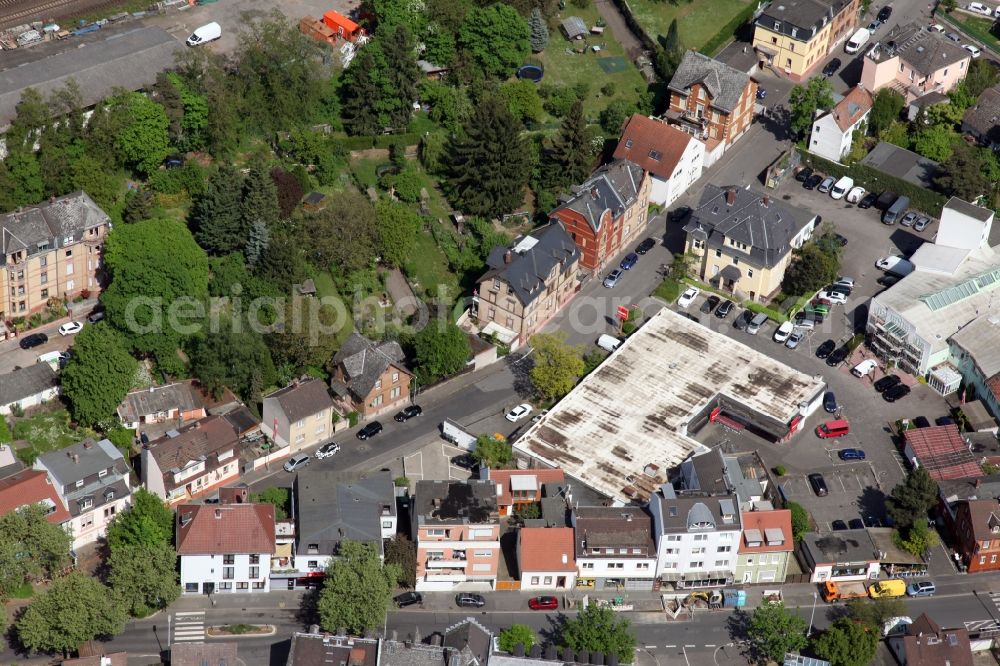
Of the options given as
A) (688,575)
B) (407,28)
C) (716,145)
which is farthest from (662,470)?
(407,28)

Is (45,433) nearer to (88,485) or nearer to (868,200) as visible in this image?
(88,485)

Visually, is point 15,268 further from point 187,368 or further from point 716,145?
point 716,145

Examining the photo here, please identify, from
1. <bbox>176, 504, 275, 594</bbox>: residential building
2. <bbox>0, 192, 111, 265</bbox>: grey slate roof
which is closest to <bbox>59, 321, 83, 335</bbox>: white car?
<bbox>0, 192, 111, 265</bbox>: grey slate roof

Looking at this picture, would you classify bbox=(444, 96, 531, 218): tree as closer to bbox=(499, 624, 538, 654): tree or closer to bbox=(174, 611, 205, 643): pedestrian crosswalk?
bbox=(499, 624, 538, 654): tree

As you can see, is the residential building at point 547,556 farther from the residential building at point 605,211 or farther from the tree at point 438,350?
the residential building at point 605,211

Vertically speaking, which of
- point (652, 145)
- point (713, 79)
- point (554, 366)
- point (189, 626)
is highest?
point (713, 79)

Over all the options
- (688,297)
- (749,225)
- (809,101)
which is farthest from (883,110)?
(688,297)

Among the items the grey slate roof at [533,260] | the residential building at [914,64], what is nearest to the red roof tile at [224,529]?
the grey slate roof at [533,260]
